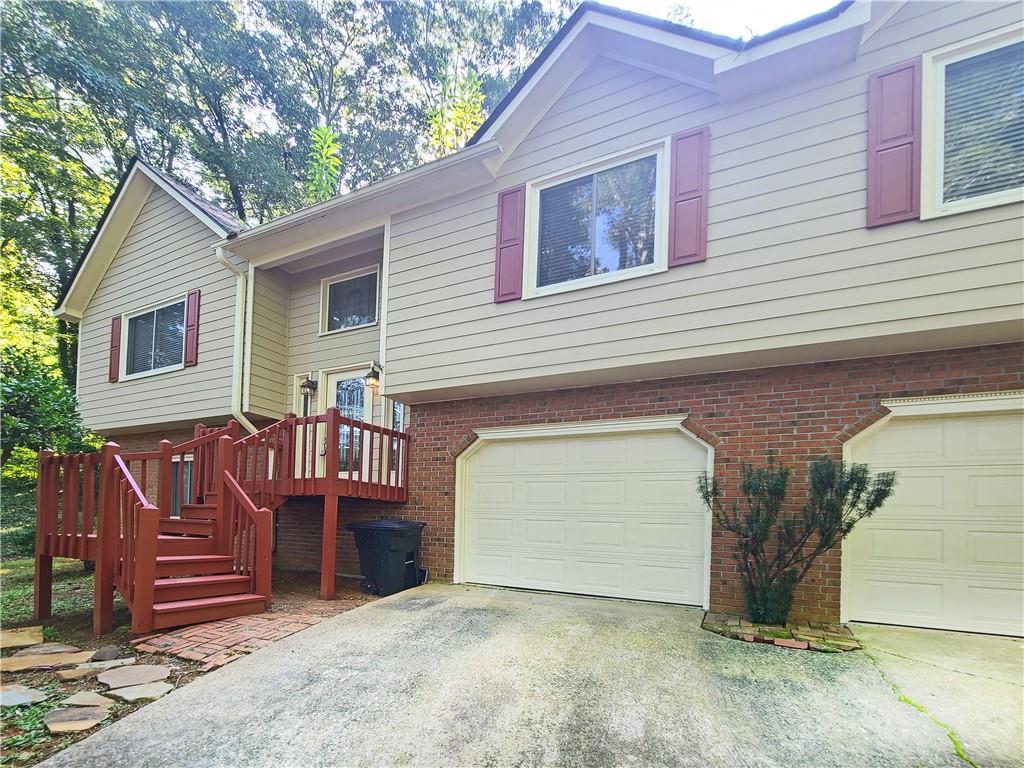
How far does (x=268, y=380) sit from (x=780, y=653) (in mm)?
8224

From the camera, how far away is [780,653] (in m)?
3.80

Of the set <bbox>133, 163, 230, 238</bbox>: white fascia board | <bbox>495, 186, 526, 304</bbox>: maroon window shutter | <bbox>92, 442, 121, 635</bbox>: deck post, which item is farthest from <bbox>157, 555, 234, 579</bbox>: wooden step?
<bbox>133, 163, 230, 238</bbox>: white fascia board

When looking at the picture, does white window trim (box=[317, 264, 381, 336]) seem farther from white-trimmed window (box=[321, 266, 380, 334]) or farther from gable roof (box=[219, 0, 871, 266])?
gable roof (box=[219, 0, 871, 266])

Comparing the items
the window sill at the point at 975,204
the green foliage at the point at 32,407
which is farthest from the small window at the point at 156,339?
the window sill at the point at 975,204

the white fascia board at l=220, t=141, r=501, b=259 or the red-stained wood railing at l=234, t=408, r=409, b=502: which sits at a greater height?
the white fascia board at l=220, t=141, r=501, b=259

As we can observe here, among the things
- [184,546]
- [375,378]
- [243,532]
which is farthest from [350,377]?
[184,546]

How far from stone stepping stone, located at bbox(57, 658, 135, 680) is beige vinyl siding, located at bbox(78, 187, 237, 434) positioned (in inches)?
207

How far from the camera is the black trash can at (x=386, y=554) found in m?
6.12

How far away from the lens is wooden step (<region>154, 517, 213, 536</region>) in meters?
5.91

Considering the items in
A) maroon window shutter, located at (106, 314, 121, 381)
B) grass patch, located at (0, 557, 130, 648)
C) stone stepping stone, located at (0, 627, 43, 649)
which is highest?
maroon window shutter, located at (106, 314, 121, 381)

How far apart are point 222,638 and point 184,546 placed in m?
1.41

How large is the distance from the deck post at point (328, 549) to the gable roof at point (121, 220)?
5.62 meters

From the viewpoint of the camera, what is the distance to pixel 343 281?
A: 8836 millimetres

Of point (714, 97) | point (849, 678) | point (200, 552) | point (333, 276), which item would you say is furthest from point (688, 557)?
point (333, 276)
